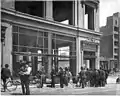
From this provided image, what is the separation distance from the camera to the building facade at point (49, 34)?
17750 millimetres

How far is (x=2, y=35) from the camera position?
16.8 metres

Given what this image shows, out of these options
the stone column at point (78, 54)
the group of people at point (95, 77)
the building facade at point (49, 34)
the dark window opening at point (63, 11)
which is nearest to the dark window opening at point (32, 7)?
the building facade at point (49, 34)

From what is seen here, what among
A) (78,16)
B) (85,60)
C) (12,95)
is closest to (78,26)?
(78,16)

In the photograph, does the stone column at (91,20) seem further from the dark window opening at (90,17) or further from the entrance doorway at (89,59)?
the entrance doorway at (89,59)

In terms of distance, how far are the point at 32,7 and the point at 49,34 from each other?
4.25 meters

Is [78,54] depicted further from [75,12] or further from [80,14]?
[75,12]

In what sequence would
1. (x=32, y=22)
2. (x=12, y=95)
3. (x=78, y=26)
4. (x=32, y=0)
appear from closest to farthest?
(x=12, y=95) < (x=32, y=22) < (x=32, y=0) < (x=78, y=26)

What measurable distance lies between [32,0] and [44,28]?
348 cm

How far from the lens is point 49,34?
21.1 metres

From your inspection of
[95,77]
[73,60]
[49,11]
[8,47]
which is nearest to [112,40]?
[73,60]

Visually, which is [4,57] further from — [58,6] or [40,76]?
[58,6]

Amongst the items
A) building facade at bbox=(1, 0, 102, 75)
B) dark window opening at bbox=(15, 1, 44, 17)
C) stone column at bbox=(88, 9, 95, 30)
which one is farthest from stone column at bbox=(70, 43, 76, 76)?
dark window opening at bbox=(15, 1, 44, 17)

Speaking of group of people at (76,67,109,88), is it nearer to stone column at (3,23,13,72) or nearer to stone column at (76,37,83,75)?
stone column at (3,23,13,72)

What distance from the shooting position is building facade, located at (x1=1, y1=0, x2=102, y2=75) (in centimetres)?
1775
